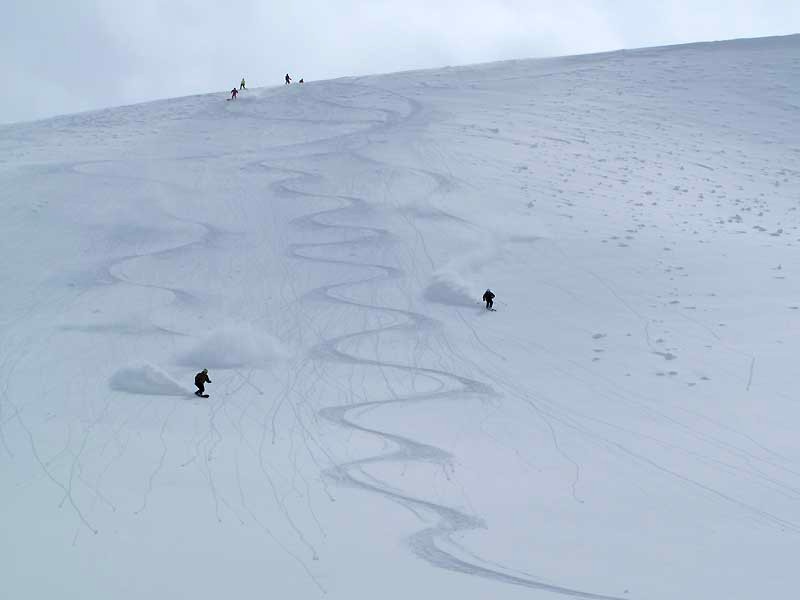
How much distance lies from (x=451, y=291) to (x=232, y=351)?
478 cm

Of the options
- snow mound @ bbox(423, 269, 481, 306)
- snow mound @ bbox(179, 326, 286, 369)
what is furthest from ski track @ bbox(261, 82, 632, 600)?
snow mound @ bbox(423, 269, 481, 306)

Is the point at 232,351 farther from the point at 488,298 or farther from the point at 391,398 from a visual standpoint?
the point at 488,298

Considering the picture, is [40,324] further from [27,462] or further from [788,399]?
[788,399]

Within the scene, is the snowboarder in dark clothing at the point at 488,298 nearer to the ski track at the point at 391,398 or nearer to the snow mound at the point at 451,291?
the snow mound at the point at 451,291

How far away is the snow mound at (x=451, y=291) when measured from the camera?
17312mm

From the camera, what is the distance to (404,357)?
14875 millimetres

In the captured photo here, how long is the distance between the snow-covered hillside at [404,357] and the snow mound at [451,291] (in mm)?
63

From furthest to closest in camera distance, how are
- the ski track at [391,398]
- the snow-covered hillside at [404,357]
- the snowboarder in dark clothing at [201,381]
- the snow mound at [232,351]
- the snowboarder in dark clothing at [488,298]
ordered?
the snowboarder in dark clothing at [488,298] → the snow mound at [232,351] → the snowboarder in dark clothing at [201,381] → the snow-covered hillside at [404,357] → the ski track at [391,398]

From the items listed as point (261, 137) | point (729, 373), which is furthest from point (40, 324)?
point (261, 137)

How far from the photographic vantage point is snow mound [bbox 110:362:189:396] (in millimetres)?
13367

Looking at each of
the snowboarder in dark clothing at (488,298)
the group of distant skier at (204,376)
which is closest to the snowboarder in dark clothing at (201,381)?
the group of distant skier at (204,376)

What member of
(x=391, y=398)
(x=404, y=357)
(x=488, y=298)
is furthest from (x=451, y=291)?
(x=391, y=398)

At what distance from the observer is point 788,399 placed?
12.4 m

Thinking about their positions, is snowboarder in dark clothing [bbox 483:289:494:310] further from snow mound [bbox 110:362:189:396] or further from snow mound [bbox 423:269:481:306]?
snow mound [bbox 110:362:189:396]
